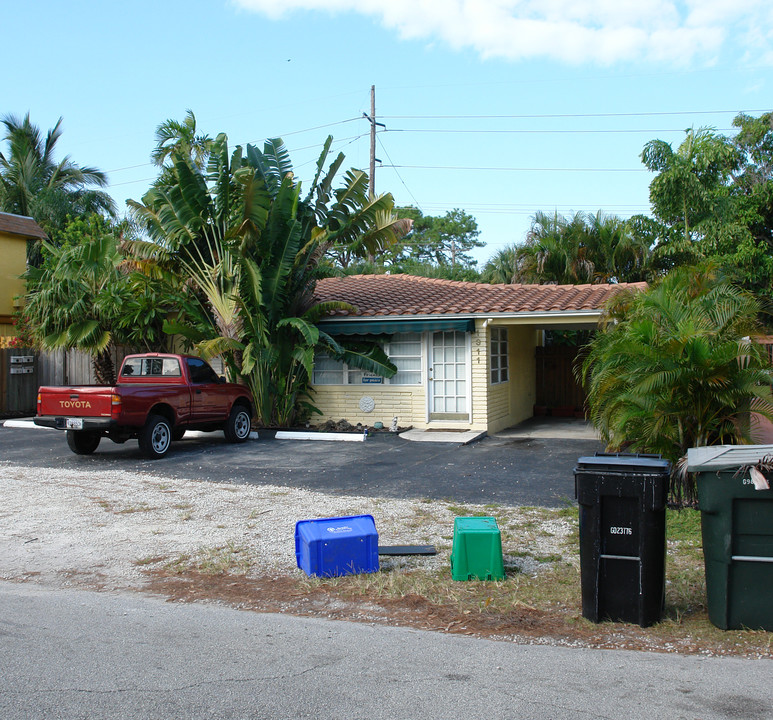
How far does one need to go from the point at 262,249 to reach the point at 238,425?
3647 mm

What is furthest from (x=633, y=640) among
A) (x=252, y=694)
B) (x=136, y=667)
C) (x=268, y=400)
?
(x=268, y=400)

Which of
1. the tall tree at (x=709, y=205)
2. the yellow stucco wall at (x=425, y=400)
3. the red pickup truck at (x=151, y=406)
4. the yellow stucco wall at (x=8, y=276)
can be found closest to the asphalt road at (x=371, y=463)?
the red pickup truck at (x=151, y=406)

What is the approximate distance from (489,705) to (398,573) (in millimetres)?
2474

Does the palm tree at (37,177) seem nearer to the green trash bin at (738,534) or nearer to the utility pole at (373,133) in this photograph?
the utility pole at (373,133)

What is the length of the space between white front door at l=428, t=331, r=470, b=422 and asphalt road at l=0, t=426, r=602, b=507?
1.16 metres

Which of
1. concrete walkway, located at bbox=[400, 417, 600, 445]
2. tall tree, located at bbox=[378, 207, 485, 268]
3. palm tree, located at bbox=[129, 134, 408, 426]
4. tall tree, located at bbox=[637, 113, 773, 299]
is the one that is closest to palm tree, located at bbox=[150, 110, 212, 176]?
palm tree, located at bbox=[129, 134, 408, 426]

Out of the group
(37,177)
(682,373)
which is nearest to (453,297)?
(682,373)

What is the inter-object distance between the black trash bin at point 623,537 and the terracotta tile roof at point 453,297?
891cm

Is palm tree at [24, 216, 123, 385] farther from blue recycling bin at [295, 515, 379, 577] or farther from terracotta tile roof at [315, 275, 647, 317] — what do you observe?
blue recycling bin at [295, 515, 379, 577]

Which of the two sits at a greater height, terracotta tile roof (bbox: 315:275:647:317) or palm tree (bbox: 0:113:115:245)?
palm tree (bbox: 0:113:115:245)

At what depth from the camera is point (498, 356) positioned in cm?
1717

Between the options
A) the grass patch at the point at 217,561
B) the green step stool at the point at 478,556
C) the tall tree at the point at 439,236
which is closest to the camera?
the green step stool at the point at 478,556

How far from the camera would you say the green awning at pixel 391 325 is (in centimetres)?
1560

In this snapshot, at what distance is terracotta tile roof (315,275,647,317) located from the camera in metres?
15.5
